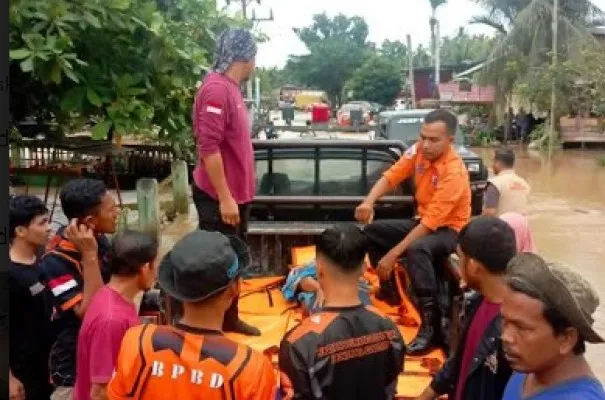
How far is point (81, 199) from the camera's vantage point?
3.23m

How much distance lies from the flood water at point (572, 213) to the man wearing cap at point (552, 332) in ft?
7.49

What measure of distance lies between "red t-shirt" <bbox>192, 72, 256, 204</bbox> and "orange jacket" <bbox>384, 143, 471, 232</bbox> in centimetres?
95

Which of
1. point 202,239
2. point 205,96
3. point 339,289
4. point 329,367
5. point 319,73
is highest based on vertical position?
point 319,73

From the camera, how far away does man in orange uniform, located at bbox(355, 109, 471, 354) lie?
12.8ft

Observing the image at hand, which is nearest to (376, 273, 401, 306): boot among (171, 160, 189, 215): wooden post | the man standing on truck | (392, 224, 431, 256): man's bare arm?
(392, 224, 431, 256): man's bare arm

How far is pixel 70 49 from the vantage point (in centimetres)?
514

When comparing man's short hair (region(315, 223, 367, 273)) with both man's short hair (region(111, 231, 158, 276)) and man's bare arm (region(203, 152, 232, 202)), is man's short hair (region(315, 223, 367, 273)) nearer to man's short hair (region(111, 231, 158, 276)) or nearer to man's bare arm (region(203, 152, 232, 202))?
man's short hair (region(111, 231, 158, 276))

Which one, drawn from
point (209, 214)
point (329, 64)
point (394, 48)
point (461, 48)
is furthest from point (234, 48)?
point (394, 48)

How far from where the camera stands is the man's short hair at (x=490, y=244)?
→ 255 cm

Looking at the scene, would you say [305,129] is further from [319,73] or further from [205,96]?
[319,73]

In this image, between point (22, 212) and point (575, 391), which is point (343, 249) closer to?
point (575, 391)

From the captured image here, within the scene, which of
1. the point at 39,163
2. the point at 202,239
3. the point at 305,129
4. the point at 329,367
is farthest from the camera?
the point at 305,129

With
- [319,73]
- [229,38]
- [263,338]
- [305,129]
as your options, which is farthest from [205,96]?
[319,73]

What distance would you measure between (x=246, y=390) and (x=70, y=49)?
3697 mm
